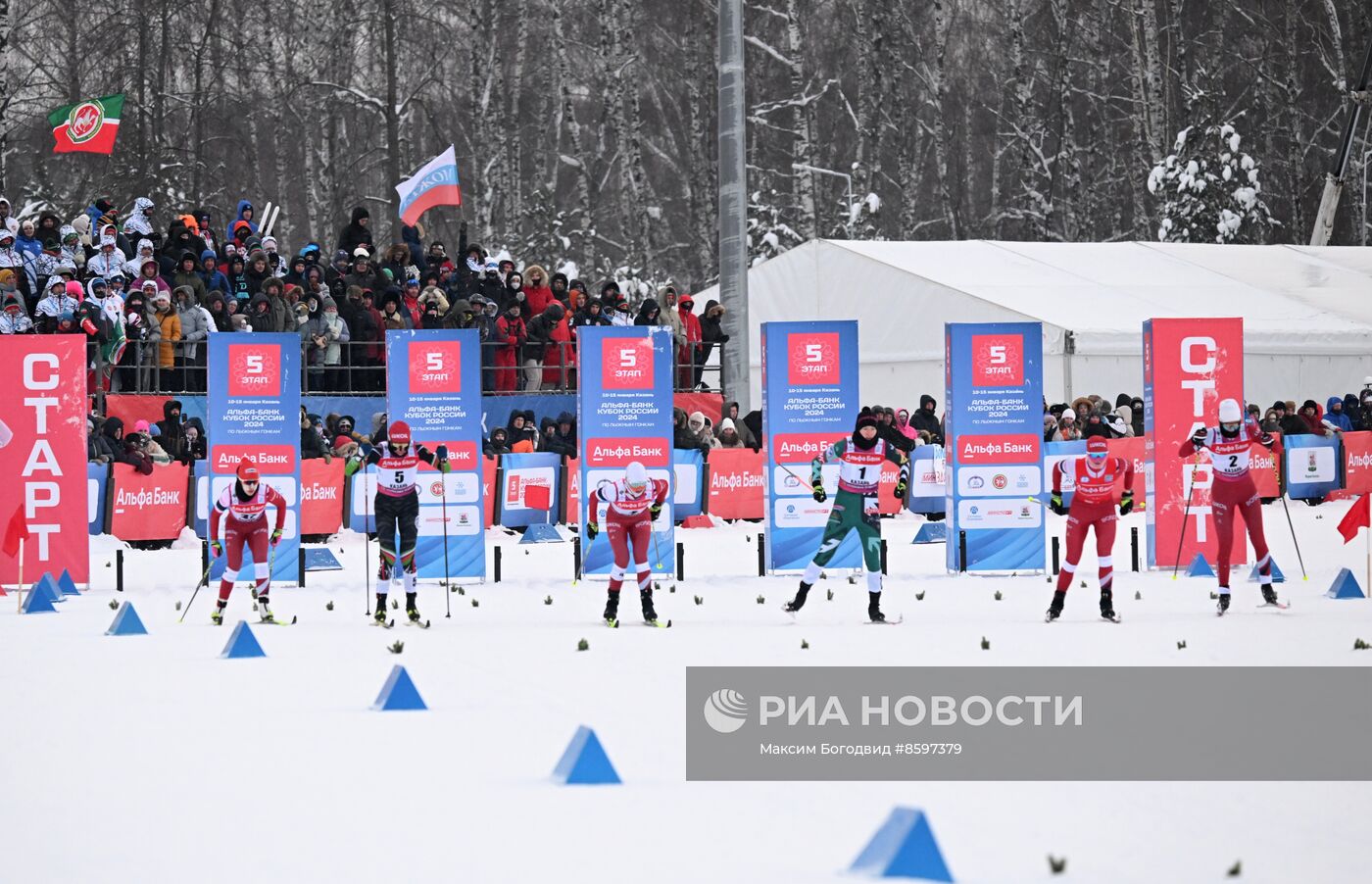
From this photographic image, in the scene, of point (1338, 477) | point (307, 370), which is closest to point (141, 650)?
point (307, 370)

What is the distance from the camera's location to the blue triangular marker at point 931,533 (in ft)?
78.1

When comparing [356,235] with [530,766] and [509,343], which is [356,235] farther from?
[530,766]

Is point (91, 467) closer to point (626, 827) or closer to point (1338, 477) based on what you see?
point (626, 827)

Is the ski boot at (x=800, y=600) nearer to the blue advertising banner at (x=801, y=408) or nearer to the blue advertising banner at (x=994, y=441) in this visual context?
the blue advertising banner at (x=801, y=408)

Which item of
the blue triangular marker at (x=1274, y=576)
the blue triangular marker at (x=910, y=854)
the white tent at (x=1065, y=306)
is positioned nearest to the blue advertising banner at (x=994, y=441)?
the blue triangular marker at (x=1274, y=576)

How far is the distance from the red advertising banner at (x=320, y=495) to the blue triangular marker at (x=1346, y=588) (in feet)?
41.7

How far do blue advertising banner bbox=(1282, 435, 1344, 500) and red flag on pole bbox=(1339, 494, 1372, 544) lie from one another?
11389mm

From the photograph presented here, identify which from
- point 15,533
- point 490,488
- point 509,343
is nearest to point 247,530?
point 15,533

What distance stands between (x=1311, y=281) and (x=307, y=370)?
22.2 metres

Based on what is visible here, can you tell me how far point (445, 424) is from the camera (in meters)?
19.5

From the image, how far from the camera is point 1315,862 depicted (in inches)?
271

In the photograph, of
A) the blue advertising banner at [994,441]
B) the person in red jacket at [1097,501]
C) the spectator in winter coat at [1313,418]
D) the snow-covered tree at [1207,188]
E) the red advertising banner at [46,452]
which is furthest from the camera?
the snow-covered tree at [1207,188]

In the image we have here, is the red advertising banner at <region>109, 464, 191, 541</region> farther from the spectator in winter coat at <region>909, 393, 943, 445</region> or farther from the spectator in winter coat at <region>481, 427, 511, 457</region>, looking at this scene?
the spectator in winter coat at <region>909, 393, 943, 445</region>

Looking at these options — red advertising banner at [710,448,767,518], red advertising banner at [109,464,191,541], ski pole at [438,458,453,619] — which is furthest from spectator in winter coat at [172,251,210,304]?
red advertising banner at [710,448,767,518]
